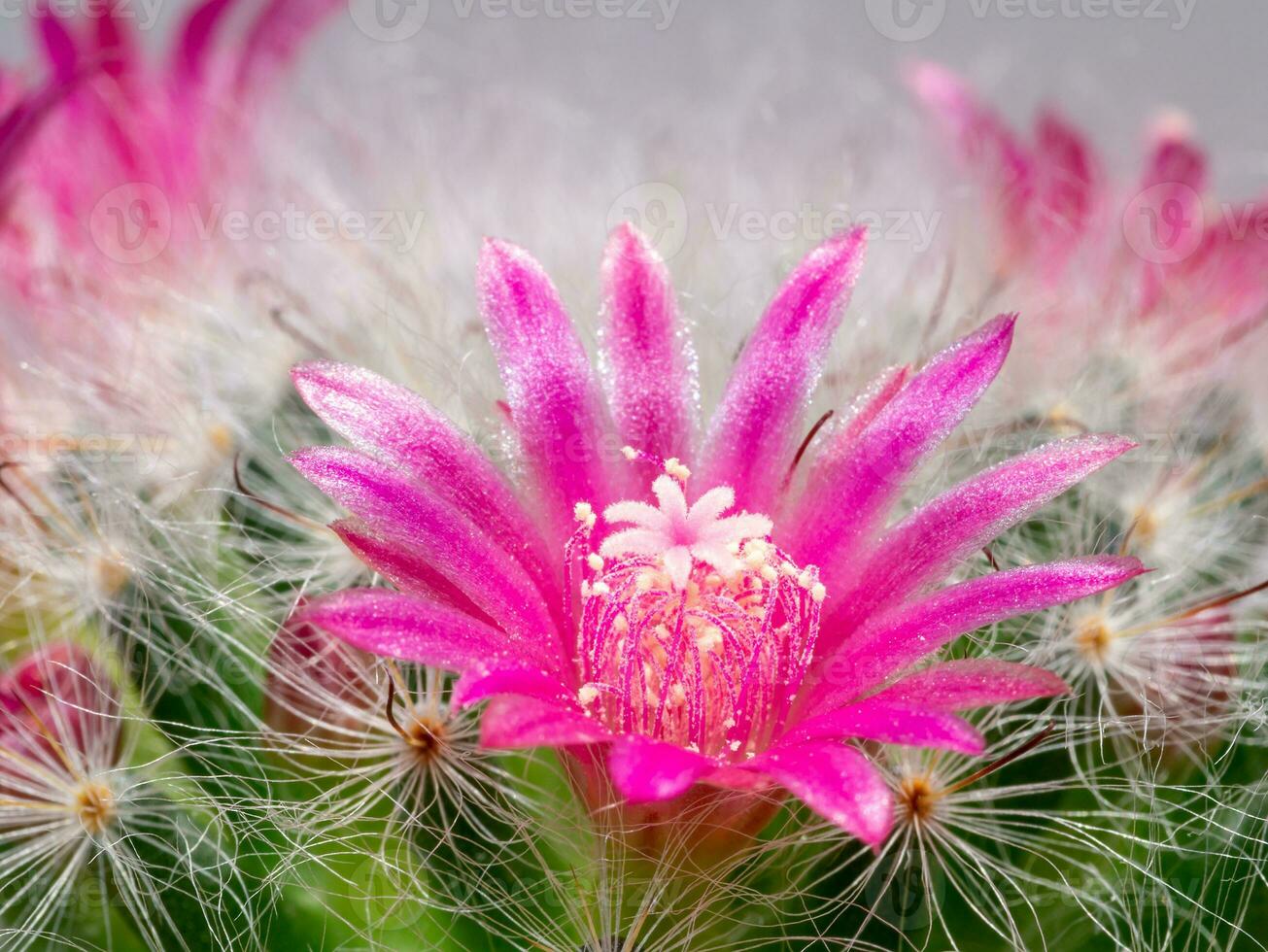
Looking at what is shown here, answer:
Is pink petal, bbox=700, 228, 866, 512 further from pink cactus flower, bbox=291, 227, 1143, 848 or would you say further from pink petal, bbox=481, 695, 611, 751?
pink petal, bbox=481, 695, 611, 751

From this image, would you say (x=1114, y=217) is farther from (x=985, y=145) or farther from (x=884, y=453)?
(x=884, y=453)

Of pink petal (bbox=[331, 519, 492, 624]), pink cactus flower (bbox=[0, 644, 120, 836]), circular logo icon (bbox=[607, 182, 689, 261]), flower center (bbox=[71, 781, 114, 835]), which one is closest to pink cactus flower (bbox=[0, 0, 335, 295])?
circular logo icon (bbox=[607, 182, 689, 261])

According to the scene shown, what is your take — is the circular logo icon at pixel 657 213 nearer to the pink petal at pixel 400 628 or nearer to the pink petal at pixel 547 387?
the pink petal at pixel 547 387

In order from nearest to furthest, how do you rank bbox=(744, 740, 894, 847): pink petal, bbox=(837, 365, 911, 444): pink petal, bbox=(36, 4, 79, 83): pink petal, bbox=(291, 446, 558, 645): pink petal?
1. bbox=(744, 740, 894, 847): pink petal
2. bbox=(291, 446, 558, 645): pink petal
3. bbox=(837, 365, 911, 444): pink petal
4. bbox=(36, 4, 79, 83): pink petal

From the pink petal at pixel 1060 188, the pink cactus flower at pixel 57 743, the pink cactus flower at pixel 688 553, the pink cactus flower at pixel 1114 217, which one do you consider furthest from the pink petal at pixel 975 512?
the pink petal at pixel 1060 188

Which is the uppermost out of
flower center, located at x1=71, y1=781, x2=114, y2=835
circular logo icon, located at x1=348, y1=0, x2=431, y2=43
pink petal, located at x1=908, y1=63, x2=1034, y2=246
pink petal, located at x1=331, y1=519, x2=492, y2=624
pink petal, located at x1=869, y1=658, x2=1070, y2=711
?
circular logo icon, located at x1=348, y1=0, x2=431, y2=43

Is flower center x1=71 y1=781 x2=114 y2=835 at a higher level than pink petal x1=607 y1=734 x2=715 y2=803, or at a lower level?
lower
